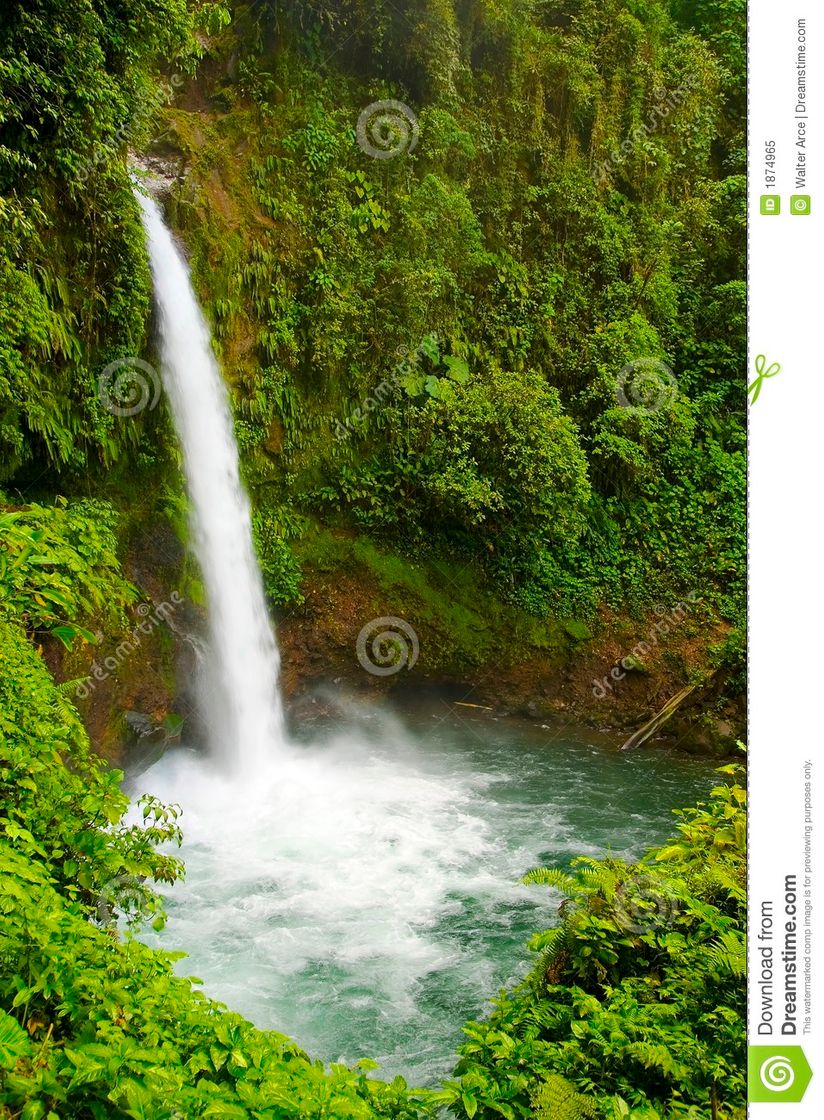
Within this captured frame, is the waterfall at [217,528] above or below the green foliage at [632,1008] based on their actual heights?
above

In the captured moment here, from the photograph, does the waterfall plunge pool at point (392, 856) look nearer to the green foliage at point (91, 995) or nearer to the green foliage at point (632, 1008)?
the green foliage at point (632, 1008)

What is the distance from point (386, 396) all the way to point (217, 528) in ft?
10.6

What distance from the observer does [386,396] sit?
11109 millimetres

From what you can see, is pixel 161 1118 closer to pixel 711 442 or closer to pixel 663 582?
pixel 663 582

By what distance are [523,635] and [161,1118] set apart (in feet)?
30.5

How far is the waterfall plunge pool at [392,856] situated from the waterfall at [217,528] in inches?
19.5

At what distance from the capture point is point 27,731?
13.8 feet

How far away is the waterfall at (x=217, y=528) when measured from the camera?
342 inches

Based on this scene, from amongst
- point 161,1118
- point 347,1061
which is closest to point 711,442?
point 347,1061

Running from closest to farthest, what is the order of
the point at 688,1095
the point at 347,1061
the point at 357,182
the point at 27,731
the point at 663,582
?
the point at 688,1095, the point at 27,731, the point at 347,1061, the point at 357,182, the point at 663,582
